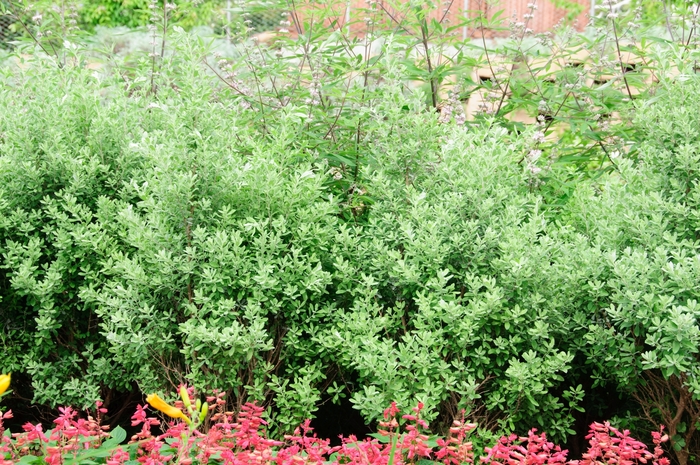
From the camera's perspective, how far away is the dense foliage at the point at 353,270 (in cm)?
296

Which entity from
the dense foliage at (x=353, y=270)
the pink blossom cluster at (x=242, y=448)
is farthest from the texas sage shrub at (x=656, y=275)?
the pink blossom cluster at (x=242, y=448)

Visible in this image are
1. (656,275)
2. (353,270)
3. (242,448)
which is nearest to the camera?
(242,448)

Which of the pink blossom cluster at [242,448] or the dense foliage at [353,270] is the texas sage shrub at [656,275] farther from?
Result: the pink blossom cluster at [242,448]

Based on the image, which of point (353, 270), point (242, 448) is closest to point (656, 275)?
point (353, 270)

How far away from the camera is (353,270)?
3.26 m

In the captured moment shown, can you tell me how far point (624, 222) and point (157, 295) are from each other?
1868 millimetres

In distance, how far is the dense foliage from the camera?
9.71 feet

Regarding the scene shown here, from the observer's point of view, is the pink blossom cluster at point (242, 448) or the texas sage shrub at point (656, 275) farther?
the texas sage shrub at point (656, 275)

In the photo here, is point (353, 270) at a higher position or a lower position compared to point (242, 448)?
higher

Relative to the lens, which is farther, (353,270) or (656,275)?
(353,270)

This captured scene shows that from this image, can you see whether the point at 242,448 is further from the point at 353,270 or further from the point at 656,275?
the point at 656,275

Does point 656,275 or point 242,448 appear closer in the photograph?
point 242,448

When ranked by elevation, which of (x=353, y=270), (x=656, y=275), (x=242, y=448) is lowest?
(x=242, y=448)

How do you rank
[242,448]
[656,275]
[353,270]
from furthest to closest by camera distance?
[353,270] < [656,275] < [242,448]
